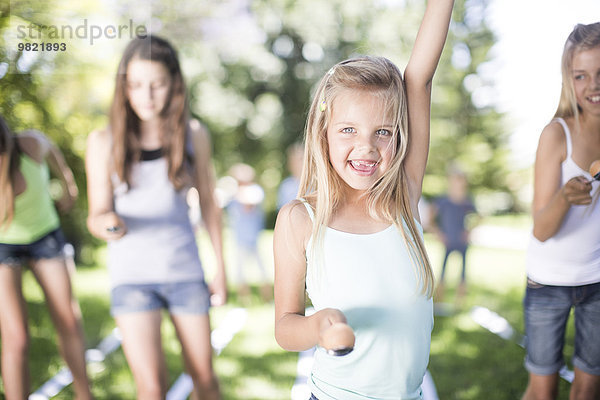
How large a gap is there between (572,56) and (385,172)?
0.82 meters

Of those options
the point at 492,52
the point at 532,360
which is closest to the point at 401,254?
the point at 532,360

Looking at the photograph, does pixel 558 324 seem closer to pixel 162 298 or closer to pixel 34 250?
pixel 162 298

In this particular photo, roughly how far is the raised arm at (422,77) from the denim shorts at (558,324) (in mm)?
722

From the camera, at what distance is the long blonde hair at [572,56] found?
1479 millimetres

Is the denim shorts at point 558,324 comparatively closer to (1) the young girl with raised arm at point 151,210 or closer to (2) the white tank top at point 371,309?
(2) the white tank top at point 371,309

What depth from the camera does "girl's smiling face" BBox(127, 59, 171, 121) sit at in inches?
63.0

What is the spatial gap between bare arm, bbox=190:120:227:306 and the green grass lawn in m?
0.95

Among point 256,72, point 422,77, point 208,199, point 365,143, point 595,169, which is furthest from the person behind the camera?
point 256,72

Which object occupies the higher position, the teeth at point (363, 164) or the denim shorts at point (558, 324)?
the teeth at point (363, 164)

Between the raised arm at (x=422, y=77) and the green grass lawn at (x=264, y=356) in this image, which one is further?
the green grass lawn at (x=264, y=356)

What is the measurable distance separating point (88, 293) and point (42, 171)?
280cm

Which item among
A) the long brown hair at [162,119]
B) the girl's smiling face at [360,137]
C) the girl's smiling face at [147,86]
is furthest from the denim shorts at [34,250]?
the girl's smiling face at [360,137]

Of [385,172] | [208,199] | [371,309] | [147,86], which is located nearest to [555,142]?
[385,172]

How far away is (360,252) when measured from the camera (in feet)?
3.59
